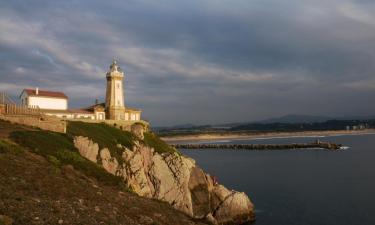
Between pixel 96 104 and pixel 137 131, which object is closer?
pixel 137 131

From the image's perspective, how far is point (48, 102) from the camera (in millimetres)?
57906

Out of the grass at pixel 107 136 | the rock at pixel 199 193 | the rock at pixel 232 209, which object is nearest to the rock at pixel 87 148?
the grass at pixel 107 136

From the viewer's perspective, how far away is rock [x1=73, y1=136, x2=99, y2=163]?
109 feet

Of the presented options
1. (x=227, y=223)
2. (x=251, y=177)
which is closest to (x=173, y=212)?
(x=227, y=223)

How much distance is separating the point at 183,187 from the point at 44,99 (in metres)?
25.0

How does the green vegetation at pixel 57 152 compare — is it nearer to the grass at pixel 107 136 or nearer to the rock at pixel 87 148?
the rock at pixel 87 148

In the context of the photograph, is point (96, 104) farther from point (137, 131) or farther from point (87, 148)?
point (87, 148)

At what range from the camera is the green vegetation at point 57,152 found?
26695mm

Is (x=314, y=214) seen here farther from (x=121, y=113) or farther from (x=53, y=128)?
(x=121, y=113)

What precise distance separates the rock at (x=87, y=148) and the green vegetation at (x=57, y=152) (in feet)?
5.80

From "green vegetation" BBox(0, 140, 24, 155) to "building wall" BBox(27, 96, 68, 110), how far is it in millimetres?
32063

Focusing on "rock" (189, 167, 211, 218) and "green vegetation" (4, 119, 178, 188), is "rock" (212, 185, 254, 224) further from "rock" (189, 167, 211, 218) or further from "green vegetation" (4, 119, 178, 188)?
"green vegetation" (4, 119, 178, 188)

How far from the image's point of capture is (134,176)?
3847cm

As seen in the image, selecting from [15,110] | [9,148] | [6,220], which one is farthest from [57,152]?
[6,220]
